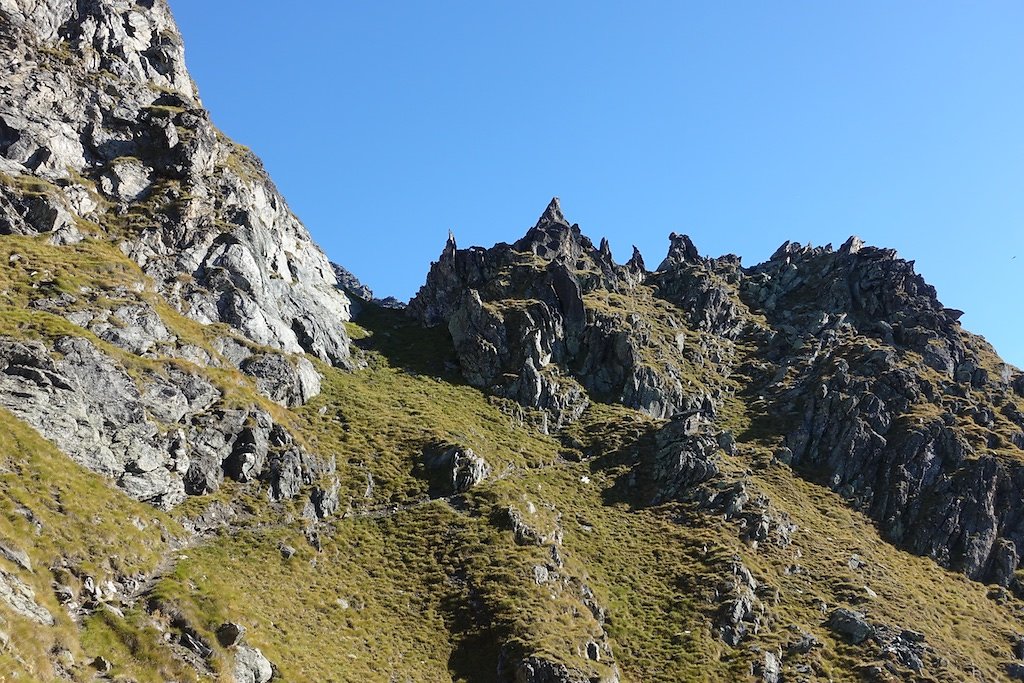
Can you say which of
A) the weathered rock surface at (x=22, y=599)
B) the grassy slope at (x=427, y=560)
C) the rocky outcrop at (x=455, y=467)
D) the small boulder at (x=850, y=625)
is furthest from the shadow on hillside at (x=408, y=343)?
the weathered rock surface at (x=22, y=599)

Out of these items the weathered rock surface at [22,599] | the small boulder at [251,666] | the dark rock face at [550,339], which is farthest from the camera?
the dark rock face at [550,339]

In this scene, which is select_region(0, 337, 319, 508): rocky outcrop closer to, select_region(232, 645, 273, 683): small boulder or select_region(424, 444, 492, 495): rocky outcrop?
select_region(424, 444, 492, 495): rocky outcrop

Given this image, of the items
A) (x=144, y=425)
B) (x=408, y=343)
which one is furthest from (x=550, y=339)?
(x=144, y=425)

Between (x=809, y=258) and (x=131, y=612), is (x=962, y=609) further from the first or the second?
(x=809, y=258)

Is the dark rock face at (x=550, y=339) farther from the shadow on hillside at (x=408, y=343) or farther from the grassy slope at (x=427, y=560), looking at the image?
the grassy slope at (x=427, y=560)

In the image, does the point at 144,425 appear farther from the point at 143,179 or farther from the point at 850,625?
the point at 850,625

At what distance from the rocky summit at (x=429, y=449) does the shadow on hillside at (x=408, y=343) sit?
88cm

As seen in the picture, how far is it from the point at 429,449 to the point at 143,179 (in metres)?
60.4

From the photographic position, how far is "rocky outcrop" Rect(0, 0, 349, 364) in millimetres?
91500

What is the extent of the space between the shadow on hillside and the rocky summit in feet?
2.90

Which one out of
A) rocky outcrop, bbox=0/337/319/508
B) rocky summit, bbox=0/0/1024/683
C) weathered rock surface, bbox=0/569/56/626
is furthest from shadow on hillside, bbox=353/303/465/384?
weathered rock surface, bbox=0/569/56/626

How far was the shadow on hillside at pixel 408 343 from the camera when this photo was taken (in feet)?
373

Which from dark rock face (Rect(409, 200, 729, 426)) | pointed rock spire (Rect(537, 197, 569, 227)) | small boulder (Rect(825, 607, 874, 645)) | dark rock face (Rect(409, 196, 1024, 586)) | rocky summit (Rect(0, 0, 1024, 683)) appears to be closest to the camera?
rocky summit (Rect(0, 0, 1024, 683))

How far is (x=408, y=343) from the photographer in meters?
123
